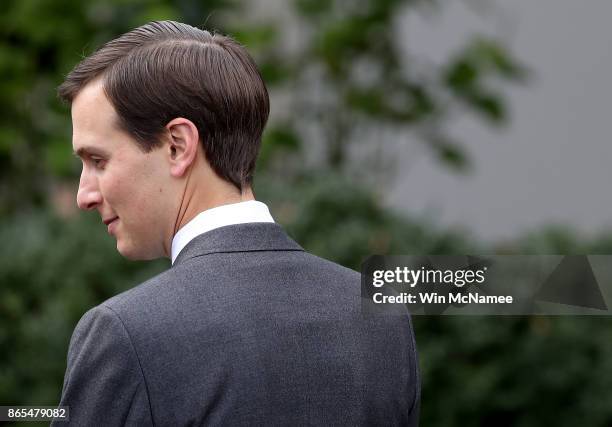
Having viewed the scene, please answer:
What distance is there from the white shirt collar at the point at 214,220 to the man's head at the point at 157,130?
0.05 ft

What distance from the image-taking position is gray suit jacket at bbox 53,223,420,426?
1.51 m

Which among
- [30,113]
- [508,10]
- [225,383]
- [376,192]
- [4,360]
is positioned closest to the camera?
[225,383]

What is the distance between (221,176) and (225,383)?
37 cm

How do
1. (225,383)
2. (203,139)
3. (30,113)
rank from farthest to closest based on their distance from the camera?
(30,113)
(203,139)
(225,383)

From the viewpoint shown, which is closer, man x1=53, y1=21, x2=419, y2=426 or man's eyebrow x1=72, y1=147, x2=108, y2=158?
man x1=53, y1=21, x2=419, y2=426

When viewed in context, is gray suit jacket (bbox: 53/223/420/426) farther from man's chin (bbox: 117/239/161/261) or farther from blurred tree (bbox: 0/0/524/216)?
blurred tree (bbox: 0/0/524/216)

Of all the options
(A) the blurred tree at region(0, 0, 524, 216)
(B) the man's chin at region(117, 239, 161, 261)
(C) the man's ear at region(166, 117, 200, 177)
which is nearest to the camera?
(C) the man's ear at region(166, 117, 200, 177)

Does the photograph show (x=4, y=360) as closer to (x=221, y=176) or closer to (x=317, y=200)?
(x=317, y=200)

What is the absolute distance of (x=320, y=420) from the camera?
63.9 inches

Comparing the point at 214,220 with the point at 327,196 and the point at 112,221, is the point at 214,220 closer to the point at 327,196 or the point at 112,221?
the point at 112,221

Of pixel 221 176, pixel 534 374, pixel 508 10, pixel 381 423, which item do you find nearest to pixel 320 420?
pixel 381 423
